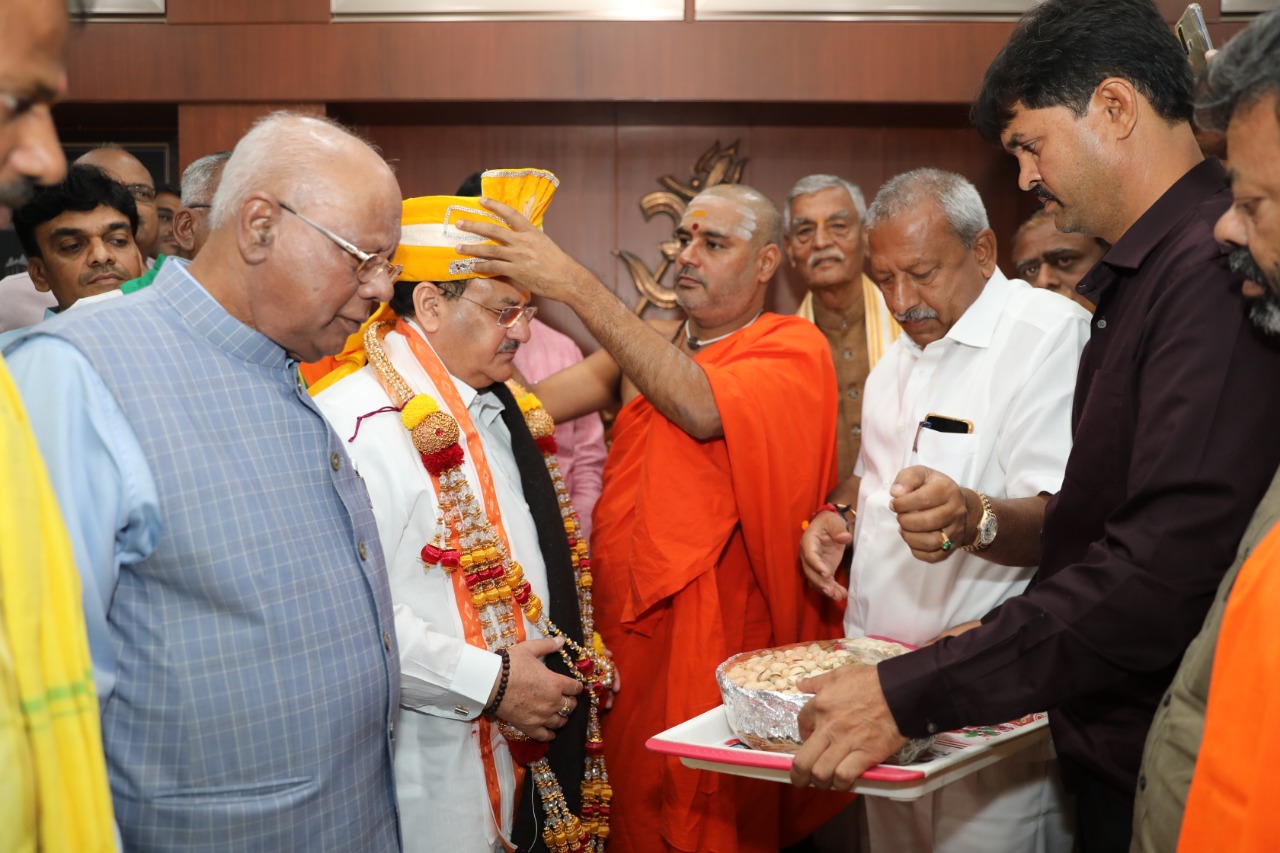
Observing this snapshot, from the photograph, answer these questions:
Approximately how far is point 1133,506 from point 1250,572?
0.34 meters

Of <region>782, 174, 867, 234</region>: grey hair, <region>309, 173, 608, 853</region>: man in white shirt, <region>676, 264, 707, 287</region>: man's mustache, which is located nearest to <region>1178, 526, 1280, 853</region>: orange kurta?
<region>309, 173, 608, 853</region>: man in white shirt

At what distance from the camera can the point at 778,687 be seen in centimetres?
167

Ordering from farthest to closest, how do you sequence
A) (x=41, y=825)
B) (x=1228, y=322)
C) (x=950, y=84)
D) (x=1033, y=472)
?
(x=950, y=84) → (x=1033, y=472) → (x=1228, y=322) → (x=41, y=825)

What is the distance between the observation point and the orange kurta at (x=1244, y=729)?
1049 mm

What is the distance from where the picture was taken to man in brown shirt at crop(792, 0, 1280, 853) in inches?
54.8

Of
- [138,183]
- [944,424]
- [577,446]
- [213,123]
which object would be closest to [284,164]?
[944,424]

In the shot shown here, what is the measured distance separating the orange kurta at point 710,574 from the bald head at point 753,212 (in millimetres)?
410

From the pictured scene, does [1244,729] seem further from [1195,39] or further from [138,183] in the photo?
[138,183]

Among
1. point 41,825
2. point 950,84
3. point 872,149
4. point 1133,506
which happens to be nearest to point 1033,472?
point 1133,506

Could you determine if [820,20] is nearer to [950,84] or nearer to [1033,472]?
[950,84]

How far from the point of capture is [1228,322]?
4.62 feet

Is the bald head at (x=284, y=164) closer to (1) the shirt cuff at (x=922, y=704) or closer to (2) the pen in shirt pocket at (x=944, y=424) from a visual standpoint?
(1) the shirt cuff at (x=922, y=704)

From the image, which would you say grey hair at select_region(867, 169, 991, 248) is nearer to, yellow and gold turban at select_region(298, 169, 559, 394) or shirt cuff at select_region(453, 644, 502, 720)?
yellow and gold turban at select_region(298, 169, 559, 394)

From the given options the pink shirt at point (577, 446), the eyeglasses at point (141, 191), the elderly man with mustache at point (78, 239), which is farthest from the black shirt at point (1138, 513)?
the eyeglasses at point (141, 191)
